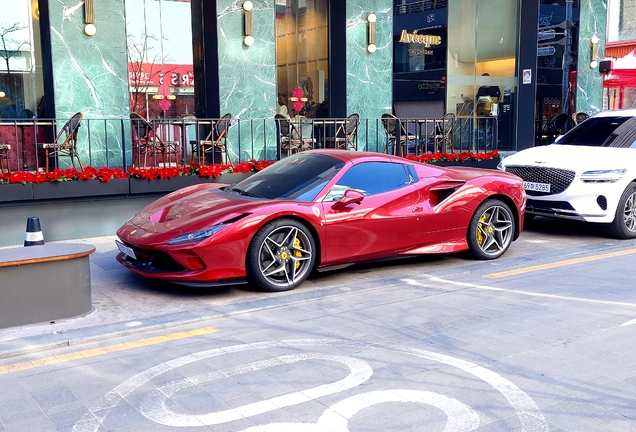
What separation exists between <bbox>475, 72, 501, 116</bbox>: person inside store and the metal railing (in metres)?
1.31

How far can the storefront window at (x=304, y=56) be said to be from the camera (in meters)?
14.9

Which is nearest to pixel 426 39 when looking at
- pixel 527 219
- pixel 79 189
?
pixel 527 219

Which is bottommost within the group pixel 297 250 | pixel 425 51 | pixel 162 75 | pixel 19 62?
pixel 297 250

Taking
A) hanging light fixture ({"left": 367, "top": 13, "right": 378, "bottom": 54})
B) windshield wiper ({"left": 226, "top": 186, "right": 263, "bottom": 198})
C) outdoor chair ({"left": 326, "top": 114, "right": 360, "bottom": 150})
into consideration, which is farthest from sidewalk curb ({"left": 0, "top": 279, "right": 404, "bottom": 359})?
hanging light fixture ({"left": 367, "top": 13, "right": 378, "bottom": 54})

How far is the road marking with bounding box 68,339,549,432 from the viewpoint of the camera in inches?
156

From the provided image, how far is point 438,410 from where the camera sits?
4.12 meters

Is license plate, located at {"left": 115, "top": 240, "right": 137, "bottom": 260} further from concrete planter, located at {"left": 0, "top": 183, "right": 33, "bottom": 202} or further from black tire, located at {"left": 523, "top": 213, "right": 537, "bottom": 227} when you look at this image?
black tire, located at {"left": 523, "top": 213, "right": 537, "bottom": 227}

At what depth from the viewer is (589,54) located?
19328mm

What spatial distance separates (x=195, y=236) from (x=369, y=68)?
31.1ft

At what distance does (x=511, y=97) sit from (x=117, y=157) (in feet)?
35.5

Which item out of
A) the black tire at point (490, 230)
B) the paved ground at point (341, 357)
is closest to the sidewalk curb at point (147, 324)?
the paved ground at point (341, 357)

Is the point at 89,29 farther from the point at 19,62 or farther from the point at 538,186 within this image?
the point at 538,186

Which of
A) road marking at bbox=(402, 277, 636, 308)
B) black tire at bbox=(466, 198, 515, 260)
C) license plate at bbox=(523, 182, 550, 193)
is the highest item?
license plate at bbox=(523, 182, 550, 193)

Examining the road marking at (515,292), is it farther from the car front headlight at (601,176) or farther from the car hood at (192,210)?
the car front headlight at (601,176)
